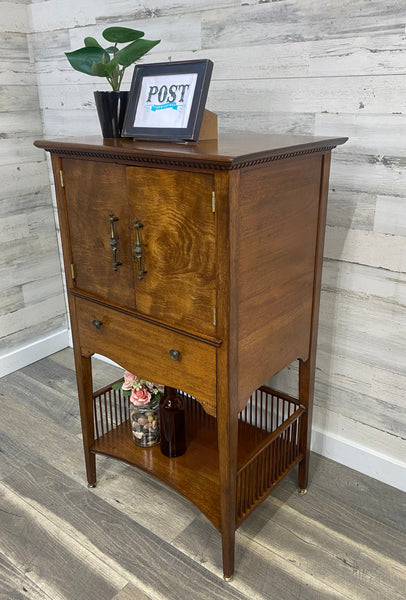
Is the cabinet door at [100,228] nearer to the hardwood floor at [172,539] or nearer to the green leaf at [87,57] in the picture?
the green leaf at [87,57]

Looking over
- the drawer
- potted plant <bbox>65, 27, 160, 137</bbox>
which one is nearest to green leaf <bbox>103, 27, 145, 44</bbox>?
potted plant <bbox>65, 27, 160, 137</bbox>

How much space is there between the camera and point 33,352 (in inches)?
98.8

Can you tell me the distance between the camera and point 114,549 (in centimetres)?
150

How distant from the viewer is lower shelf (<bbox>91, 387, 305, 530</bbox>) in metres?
1.45

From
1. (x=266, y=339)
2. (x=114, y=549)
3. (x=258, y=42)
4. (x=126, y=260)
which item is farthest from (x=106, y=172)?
(x=114, y=549)

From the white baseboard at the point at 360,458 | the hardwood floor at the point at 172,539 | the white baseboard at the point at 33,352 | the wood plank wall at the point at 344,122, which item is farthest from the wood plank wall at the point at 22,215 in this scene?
the white baseboard at the point at 360,458

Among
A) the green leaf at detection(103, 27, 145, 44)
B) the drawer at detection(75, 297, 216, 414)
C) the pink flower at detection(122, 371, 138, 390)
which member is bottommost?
the pink flower at detection(122, 371, 138, 390)

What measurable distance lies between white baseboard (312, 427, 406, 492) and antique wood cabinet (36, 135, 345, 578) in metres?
0.29

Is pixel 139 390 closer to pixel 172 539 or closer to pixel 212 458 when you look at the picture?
pixel 212 458

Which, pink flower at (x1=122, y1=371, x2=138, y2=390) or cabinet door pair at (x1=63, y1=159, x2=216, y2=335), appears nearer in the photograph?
cabinet door pair at (x1=63, y1=159, x2=216, y2=335)

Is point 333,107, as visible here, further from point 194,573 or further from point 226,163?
point 194,573

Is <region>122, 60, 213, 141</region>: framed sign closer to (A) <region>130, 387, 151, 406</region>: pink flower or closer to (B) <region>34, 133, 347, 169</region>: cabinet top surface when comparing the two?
(B) <region>34, 133, 347, 169</region>: cabinet top surface

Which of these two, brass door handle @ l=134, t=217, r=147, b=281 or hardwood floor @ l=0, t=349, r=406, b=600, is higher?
brass door handle @ l=134, t=217, r=147, b=281

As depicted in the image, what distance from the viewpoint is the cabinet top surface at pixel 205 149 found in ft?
3.38
